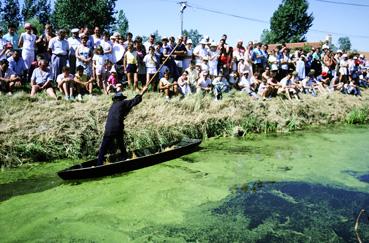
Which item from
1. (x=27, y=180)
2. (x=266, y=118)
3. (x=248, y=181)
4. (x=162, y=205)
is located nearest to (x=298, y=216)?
(x=248, y=181)

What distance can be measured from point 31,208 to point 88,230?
4.33 feet

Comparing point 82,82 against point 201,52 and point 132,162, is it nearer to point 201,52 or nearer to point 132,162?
point 132,162

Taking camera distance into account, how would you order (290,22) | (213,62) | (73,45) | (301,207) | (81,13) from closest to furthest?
(301,207) < (73,45) < (213,62) < (81,13) < (290,22)

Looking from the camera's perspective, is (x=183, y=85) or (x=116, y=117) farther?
(x=183, y=85)

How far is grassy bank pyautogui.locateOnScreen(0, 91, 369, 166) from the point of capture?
8156 mm

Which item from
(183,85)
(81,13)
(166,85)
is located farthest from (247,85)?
(81,13)

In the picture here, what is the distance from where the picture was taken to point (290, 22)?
148 ft

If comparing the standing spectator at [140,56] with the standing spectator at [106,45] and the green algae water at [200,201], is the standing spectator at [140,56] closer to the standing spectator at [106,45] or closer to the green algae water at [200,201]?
the standing spectator at [106,45]

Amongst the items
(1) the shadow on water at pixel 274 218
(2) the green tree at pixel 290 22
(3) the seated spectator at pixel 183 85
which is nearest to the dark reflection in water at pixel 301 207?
(1) the shadow on water at pixel 274 218

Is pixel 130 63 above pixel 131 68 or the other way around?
above

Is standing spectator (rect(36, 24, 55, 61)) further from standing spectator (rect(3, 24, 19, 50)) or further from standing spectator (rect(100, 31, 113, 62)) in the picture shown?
standing spectator (rect(100, 31, 113, 62))

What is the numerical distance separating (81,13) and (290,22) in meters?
26.3

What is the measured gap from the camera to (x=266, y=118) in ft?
39.7

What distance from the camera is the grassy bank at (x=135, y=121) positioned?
816cm
